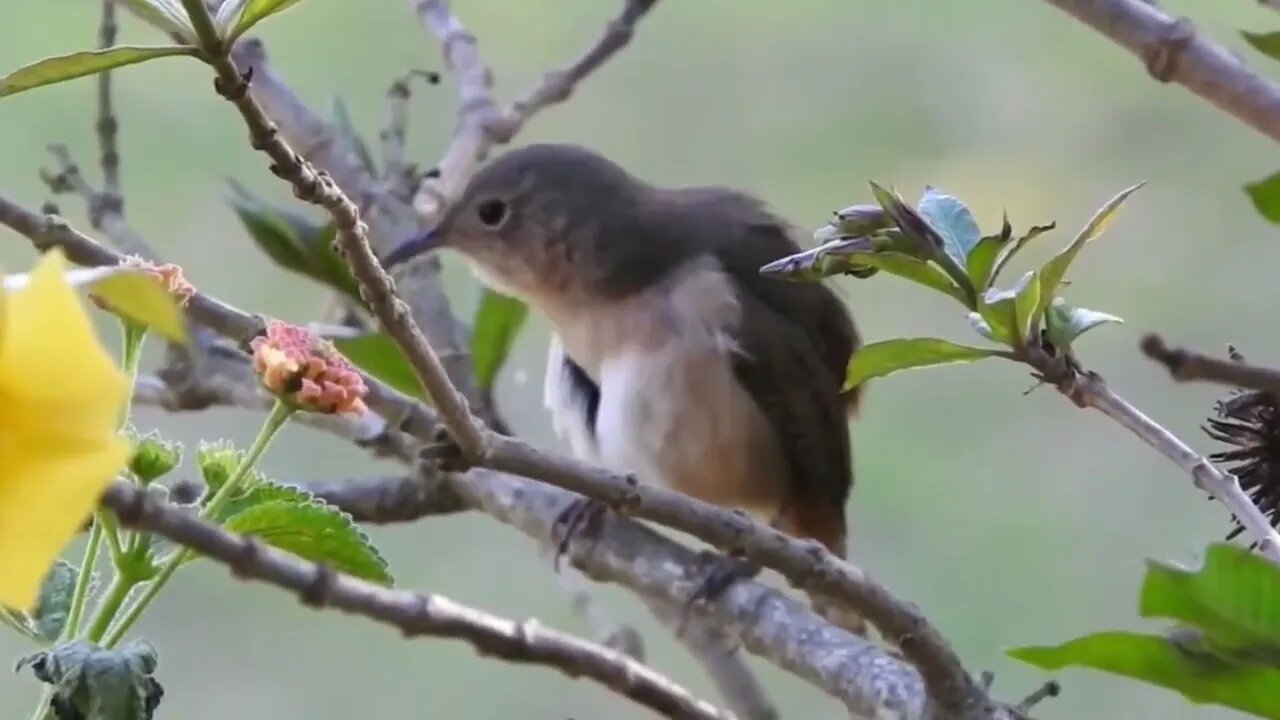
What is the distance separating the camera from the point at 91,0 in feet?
4.32

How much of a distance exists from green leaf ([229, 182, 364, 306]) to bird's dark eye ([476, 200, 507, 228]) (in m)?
0.31

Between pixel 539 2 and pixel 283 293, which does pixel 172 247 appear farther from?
pixel 539 2

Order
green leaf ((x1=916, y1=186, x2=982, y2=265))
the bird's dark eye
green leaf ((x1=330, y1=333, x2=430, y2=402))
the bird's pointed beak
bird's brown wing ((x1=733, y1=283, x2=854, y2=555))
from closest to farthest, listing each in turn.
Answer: green leaf ((x1=916, y1=186, x2=982, y2=265)) < green leaf ((x1=330, y1=333, x2=430, y2=402)) < the bird's pointed beak < bird's brown wing ((x1=733, y1=283, x2=854, y2=555)) < the bird's dark eye

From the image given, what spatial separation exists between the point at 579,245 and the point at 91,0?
1.52ft

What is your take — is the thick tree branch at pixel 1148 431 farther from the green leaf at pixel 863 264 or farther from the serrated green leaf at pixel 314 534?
the serrated green leaf at pixel 314 534

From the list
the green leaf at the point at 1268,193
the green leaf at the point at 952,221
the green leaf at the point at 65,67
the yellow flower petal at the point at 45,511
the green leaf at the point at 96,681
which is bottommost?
the yellow flower petal at the point at 45,511

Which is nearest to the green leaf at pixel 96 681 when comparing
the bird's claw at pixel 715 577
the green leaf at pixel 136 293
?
the green leaf at pixel 136 293

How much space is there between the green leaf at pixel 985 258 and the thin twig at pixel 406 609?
16 cm

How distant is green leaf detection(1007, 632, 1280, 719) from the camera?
400 mm

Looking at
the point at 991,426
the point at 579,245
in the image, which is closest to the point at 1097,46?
the point at 991,426

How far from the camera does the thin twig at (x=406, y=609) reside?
289 millimetres

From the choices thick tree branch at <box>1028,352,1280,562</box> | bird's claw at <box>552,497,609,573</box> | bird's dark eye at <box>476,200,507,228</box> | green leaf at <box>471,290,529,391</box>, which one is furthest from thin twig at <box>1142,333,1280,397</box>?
bird's dark eye at <box>476,200,507,228</box>

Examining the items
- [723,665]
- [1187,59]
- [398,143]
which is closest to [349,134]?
[398,143]

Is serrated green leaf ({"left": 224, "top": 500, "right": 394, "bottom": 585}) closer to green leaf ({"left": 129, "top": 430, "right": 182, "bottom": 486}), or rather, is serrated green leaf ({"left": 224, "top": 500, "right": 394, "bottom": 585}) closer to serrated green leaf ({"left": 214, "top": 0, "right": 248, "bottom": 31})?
green leaf ({"left": 129, "top": 430, "right": 182, "bottom": 486})
